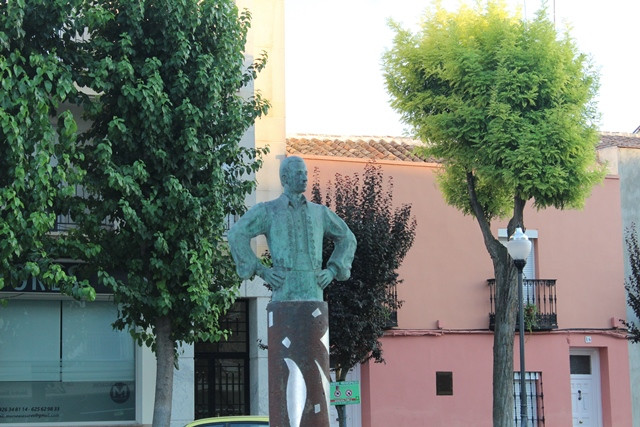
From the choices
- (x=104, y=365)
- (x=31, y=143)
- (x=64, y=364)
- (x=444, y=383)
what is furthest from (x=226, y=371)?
(x=31, y=143)

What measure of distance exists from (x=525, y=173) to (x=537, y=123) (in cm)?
103

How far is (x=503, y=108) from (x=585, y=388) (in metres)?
8.38

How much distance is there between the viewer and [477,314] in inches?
929

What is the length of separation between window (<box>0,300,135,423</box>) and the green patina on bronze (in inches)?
450

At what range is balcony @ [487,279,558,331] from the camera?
76.8 feet

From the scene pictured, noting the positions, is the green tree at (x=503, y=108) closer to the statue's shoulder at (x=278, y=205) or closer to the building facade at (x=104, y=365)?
the building facade at (x=104, y=365)

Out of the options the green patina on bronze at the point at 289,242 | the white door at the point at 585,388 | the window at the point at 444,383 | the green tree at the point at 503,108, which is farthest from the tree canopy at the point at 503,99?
the green patina on bronze at the point at 289,242

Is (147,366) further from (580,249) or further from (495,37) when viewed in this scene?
(580,249)

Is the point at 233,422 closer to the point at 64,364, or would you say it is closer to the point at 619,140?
the point at 64,364

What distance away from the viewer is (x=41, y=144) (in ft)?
47.2

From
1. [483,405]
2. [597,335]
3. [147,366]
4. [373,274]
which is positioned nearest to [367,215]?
[373,274]

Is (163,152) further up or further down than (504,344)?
further up

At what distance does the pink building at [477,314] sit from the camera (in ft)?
74.6

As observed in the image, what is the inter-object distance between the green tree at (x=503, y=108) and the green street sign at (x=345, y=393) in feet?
13.0
